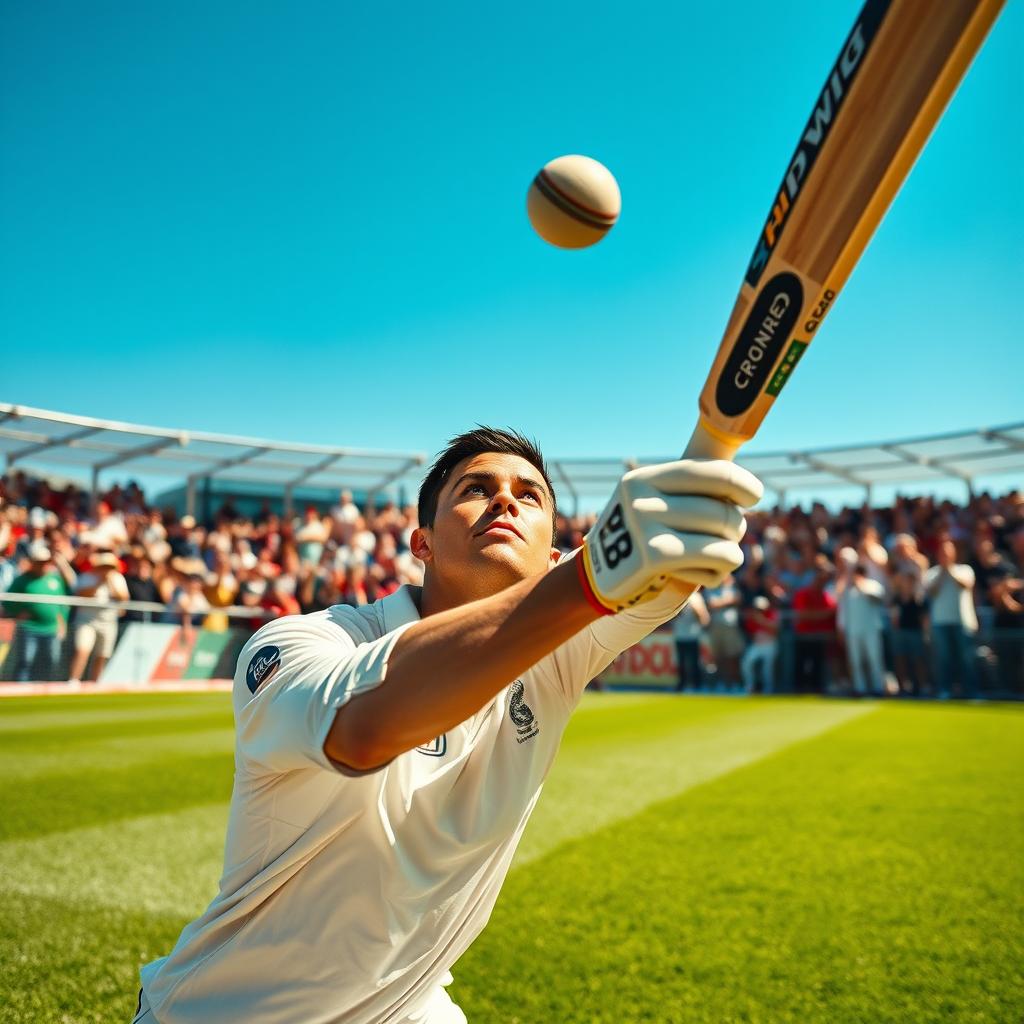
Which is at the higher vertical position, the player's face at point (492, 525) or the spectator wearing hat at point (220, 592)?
the player's face at point (492, 525)

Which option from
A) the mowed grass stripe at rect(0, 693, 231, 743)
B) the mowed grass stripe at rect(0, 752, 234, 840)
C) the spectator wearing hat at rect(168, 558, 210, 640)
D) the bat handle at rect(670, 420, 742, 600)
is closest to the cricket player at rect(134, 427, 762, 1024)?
the bat handle at rect(670, 420, 742, 600)

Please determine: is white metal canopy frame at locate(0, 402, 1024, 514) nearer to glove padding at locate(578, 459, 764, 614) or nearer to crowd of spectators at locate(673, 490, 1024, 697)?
crowd of spectators at locate(673, 490, 1024, 697)

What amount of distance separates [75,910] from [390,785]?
2.83m

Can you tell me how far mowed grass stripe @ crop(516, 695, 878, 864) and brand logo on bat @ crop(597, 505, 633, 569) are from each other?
13.2ft

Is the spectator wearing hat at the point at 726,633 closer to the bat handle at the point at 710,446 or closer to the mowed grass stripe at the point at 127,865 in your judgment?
the mowed grass stripe at the point at 127,865

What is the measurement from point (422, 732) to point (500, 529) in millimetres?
969

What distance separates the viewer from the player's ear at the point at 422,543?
284cm

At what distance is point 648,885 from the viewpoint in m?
4.55

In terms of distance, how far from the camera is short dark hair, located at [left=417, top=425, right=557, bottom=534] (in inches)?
112

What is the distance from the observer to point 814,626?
1669 cm

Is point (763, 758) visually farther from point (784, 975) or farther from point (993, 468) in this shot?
point (993, 468)

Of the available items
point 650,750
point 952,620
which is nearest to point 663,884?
point 650,750

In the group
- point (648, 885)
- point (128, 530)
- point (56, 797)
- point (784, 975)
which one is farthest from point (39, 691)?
point (784, 975)

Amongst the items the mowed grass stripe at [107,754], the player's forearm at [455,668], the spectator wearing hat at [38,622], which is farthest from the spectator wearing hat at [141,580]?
the player's forearm at [455,668]
